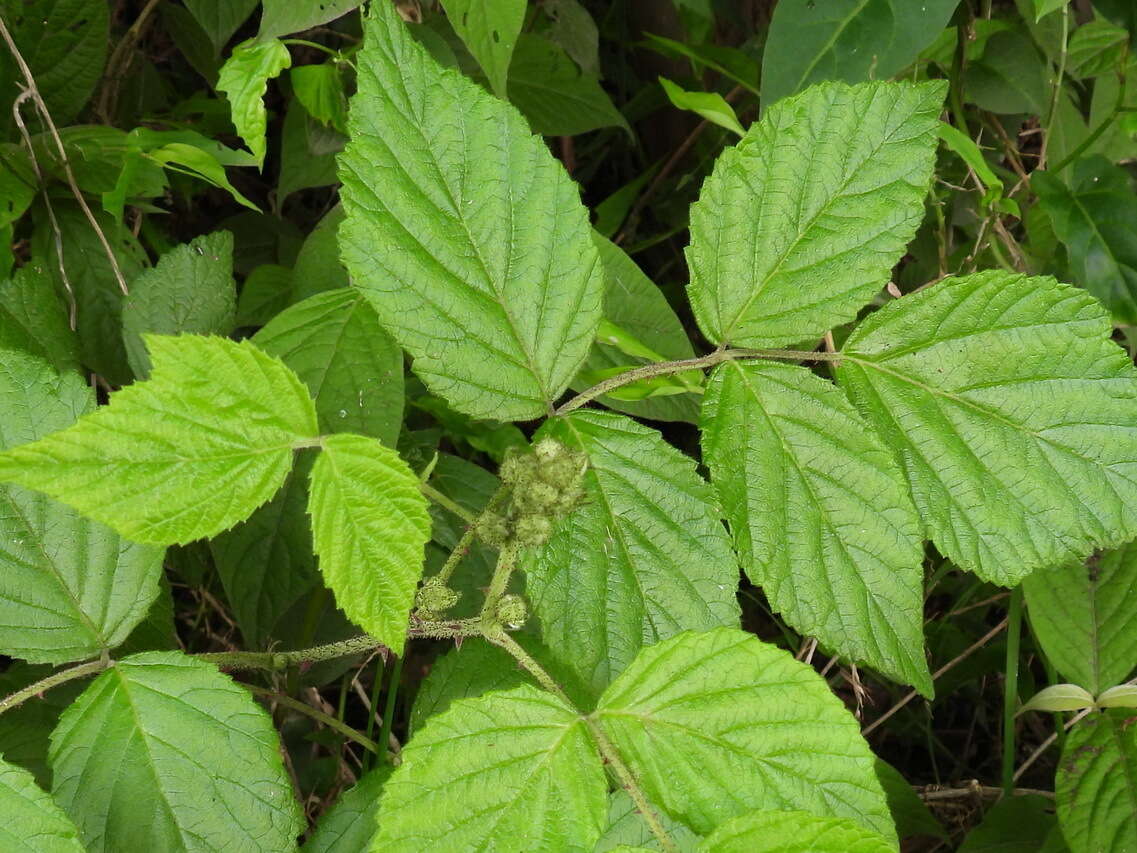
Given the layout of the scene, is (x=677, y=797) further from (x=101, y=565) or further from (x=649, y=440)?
(x=101, y=565)

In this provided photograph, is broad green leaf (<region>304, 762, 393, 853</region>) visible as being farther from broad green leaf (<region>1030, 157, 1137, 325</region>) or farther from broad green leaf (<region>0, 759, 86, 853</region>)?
broad green leaf (<region>1030, 157, 1137, 325</region>)

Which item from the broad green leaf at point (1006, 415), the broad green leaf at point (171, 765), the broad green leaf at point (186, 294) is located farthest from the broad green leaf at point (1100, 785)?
the broad green leaf at point (186, 294)

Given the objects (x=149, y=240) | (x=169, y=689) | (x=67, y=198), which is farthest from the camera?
(x=149, y=240)

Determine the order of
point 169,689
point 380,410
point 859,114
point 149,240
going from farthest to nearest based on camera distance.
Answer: point 149,240 → point 380,410 → point 859,114 → point 169,689

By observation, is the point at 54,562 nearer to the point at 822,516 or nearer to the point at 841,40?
the point at 822,516

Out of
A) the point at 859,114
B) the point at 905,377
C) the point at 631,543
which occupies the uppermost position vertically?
the point at 859,114

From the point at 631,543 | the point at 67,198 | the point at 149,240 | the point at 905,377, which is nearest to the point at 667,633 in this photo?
the point at 631,543

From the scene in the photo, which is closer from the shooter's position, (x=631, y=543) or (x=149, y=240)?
(x=631, y=543)

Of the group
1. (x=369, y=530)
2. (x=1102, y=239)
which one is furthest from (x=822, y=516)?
(x=1102, y=239)
